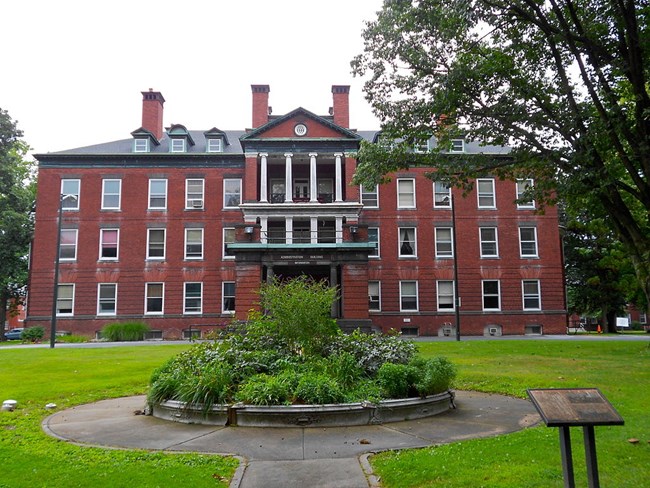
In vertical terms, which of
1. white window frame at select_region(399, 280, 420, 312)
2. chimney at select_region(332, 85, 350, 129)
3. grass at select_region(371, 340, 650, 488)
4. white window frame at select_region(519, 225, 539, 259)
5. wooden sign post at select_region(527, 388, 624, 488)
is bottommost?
grass at select_region(371, 340, 650, 488)

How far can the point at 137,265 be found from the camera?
126ft

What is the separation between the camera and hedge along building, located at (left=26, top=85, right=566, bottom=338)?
37281 millimetres

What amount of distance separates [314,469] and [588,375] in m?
9.87

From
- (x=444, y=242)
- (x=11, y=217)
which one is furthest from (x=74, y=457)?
(x=11, y=217)

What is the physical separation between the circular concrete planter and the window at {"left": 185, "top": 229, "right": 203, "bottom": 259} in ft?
100

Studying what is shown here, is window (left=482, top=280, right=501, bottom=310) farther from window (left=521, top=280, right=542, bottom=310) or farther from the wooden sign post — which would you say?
the wooden sign post

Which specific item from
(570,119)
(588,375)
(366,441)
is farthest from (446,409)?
(570,119)

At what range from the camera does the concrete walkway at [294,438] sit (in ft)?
19.9

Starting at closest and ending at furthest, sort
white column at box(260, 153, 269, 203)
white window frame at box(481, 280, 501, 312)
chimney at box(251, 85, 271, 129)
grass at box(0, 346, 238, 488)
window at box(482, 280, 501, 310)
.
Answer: grass at box(0, 346, 238, 488) < white column at box(260, 153, 269, 203) < white window frame at box(481, 280, 501, 312) < window at box(482, 280, 501, 310) < chimney at box(251, 85, 271, 129)

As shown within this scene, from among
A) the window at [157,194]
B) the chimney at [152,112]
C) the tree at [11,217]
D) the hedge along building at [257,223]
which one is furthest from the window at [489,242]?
the tree at [11,217]

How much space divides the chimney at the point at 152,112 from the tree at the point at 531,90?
28.6m

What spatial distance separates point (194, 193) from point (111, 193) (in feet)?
19.6

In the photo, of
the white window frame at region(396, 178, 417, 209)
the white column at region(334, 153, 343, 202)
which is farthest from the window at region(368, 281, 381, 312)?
the white column at region(334, 153, 343, 202)

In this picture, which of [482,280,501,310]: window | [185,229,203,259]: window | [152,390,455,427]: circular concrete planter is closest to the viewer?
[152,390,455,427]: circular concrete planter
